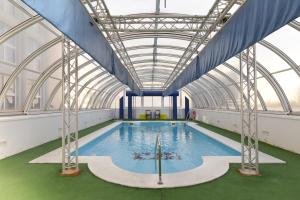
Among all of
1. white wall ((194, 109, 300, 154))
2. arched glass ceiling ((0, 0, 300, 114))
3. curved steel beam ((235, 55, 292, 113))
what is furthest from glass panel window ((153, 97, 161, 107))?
curved steel beam ((235, 55, 292, 113))

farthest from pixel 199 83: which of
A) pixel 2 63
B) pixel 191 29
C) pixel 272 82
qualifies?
pixel 2 63

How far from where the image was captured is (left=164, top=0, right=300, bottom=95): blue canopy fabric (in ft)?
12.3

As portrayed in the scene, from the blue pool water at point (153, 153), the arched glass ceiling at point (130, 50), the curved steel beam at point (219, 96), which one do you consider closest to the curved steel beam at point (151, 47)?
the arched glass ceiling at point (130, 50)

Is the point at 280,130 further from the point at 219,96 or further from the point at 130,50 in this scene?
the point at 219,96

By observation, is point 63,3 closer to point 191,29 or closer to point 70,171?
point 70,171

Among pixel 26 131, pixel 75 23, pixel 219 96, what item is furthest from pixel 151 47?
pixel 219 96

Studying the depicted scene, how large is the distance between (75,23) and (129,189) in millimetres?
4203

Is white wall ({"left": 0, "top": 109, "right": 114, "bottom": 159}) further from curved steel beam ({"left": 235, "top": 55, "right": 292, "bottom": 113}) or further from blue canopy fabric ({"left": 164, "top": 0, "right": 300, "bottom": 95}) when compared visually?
curved steel beam ({"left": 235, "top": 55, "right": 292, "bottom": 113})

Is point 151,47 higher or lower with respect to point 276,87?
higher

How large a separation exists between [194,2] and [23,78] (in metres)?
8.55

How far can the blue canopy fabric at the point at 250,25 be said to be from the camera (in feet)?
12.3

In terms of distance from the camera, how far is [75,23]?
5.06 m

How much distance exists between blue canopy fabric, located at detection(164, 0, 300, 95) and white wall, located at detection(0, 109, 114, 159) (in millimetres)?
8563

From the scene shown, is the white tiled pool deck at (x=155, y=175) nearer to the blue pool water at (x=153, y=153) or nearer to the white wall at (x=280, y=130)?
the blue pool water at (x=153, y=153)
